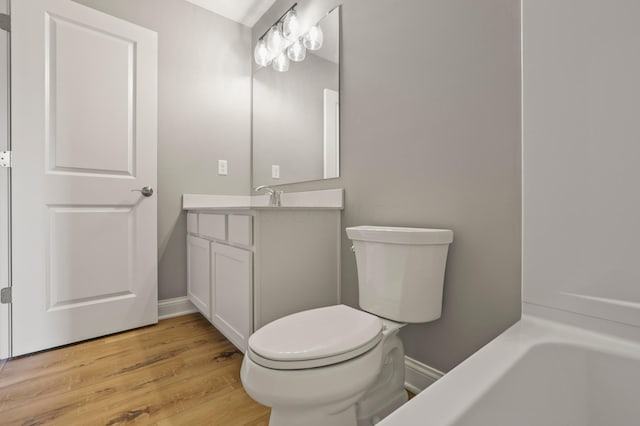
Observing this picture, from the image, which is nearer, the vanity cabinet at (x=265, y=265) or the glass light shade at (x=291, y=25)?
the vanity cabinet at (x=265, y=265)

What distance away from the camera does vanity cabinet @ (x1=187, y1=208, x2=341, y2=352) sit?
1.29 metres

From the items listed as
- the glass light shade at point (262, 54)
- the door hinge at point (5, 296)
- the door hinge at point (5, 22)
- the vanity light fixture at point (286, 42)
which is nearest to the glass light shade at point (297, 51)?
the vanity light fixture at point (286, 42)

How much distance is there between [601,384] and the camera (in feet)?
2.06

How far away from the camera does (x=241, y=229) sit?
53.6 inches

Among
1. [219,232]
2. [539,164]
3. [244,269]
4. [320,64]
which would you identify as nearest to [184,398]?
[244,269]

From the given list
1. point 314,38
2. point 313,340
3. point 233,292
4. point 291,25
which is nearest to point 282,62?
point 291,25

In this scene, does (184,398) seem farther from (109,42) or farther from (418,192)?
(109,42)

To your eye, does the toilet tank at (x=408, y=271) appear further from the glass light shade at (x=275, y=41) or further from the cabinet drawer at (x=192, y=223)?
the glass light shade at (x=275, y=41)

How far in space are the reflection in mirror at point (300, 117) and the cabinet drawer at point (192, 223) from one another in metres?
0.57

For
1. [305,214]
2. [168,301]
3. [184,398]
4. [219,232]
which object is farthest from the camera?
[168,301]

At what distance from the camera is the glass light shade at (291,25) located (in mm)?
1912

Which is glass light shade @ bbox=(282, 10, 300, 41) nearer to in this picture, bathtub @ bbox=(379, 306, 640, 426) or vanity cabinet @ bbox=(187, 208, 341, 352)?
vanity cabinet @ bbox=(187, 208, 341, 352)

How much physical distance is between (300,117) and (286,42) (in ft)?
1.80

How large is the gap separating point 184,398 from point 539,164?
4.94 feet
